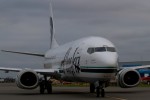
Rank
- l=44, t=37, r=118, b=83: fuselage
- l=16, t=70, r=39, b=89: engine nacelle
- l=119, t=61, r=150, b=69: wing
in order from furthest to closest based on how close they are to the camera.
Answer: l=119, t=61, r=150, b=69: wing, l=16, t=70, r=39, b=89: engine nacelle, l=44, t=37, r=118, b=83: fuselage

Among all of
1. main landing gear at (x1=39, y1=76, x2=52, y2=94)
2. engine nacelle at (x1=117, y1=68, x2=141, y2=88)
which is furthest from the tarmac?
engine nacelle at (x1=117, y1=68, x2=141, y2=88)

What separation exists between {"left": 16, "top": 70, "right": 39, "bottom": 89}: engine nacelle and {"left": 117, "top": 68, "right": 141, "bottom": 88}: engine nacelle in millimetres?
5055

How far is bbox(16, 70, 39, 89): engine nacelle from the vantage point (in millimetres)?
25516

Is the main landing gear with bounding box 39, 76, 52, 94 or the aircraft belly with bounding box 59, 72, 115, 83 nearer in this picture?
the aircraft belly with bounding box 59, 72, 115, 83

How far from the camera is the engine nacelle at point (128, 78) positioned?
25.0 metres

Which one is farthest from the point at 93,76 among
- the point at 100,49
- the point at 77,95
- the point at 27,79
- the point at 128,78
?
the point at 27,79

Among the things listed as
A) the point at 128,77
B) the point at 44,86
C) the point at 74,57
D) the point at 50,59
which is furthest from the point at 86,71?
the point at 50,59

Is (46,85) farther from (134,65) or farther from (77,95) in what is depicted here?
(134,65)

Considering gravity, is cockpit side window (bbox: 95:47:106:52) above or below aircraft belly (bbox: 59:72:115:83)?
above

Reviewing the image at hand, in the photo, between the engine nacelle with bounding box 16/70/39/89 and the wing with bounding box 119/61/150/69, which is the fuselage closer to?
the engine nacelle with bounding box 16/70/39/89

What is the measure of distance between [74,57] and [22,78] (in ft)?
12.0

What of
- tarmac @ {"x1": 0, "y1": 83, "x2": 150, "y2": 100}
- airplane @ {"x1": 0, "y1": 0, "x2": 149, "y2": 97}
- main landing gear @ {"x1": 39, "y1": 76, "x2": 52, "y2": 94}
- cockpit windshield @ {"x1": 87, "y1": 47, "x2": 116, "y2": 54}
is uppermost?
cockpit windshield @ {"x1": 87, "y1": 47, "x2": 116, "y2": 54}

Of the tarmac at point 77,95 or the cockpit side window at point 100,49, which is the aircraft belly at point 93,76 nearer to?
the tarmac at point 77,95

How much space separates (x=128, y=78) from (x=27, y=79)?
6.18 meters
